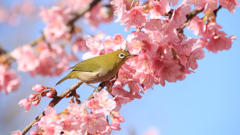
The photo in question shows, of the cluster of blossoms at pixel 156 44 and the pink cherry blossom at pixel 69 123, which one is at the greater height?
the cluster of blossoms at pixel 156 44

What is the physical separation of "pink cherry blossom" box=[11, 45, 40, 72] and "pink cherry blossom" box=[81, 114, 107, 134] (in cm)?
389

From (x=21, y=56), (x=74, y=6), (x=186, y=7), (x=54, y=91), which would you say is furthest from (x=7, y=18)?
(x=186, y=7)

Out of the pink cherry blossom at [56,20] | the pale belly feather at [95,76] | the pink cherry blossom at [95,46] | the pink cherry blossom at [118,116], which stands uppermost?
the pink cherry blossom at [56,20]

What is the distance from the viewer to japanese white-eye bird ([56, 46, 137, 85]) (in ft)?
9.66

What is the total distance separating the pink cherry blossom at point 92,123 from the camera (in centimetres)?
218

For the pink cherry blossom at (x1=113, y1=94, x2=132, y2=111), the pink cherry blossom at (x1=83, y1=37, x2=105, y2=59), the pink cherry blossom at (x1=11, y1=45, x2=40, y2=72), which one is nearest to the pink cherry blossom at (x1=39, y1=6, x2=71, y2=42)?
the pink cherry blossom at (x1=11, y1=45, x2=40, y2=72)

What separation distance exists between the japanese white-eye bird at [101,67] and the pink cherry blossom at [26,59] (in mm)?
2753

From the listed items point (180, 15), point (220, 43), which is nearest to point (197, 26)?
point (220, 43)

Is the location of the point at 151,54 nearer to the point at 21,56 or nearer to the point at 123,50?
the point at 123,50

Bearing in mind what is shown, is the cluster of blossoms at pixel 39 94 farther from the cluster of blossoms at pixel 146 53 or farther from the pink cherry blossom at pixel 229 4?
the pink cherry blossom at pixel 229 4

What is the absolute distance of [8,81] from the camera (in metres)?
5.77

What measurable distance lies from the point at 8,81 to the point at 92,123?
4.39m

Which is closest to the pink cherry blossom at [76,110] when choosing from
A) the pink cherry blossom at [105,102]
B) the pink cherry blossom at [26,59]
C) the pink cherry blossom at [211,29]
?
the pink cherry blossom at [105,102]

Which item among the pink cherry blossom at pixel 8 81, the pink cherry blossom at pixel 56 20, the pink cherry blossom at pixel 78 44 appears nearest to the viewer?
the pink cherry blossom at pixel 8 81
